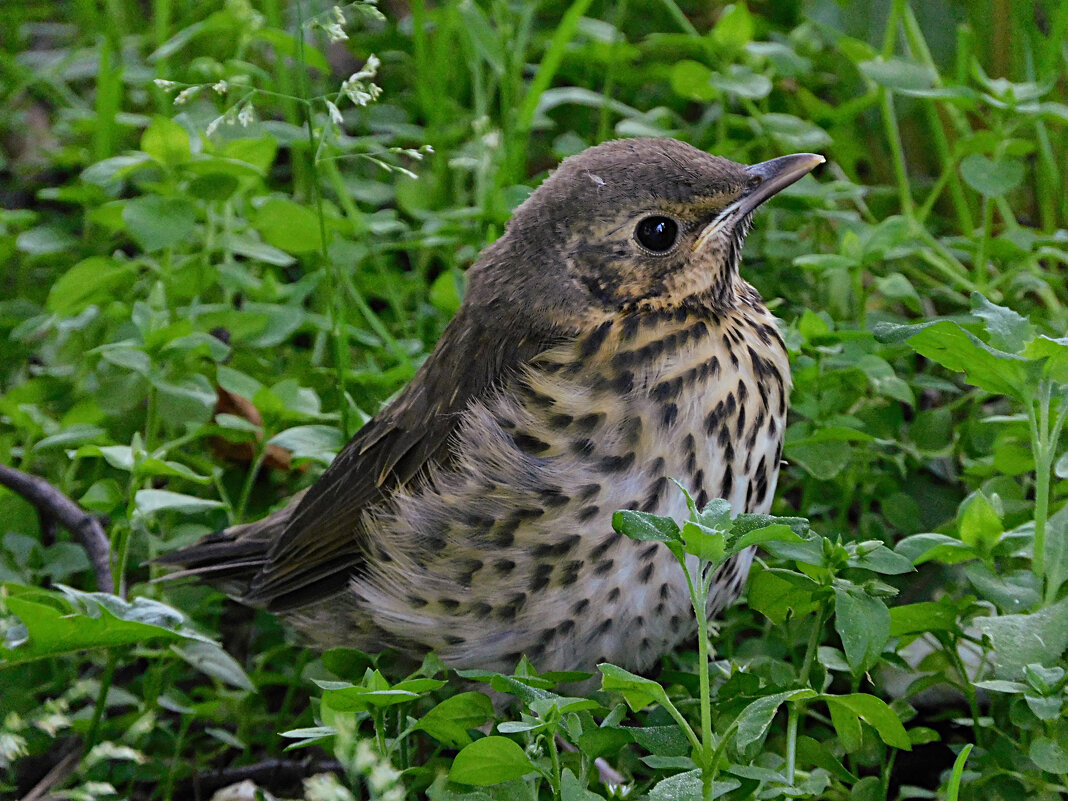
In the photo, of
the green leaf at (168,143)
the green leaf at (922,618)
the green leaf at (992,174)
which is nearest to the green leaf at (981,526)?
the green leaf at (922,618)

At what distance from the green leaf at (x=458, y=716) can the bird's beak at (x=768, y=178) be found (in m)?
1.23

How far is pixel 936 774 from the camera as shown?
10.0ft

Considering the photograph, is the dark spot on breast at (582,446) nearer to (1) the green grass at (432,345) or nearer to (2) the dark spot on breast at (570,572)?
(2) the dark spot on breast at (570,572)

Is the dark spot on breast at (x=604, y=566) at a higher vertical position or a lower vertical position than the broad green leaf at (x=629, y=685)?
lower

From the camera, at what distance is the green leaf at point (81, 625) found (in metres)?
2.35

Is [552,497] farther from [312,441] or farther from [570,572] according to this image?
[312,441]

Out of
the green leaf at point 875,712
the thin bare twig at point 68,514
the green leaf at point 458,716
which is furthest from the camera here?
the thin bare twig at point 68,514

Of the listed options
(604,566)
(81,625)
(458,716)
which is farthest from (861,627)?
(81,625)

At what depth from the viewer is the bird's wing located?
2.96m

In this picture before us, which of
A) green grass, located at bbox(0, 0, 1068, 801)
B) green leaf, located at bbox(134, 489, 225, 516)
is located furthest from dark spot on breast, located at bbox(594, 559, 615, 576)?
green leaf, located at bbox(134, 489, 225, 516)

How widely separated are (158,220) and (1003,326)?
220 cm

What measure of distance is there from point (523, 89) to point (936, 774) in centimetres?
309

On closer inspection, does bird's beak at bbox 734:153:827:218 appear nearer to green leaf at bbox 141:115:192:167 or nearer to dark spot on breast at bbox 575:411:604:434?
dark spot on breast at bbox 575:411:604:434

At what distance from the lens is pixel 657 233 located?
9.47 feet
